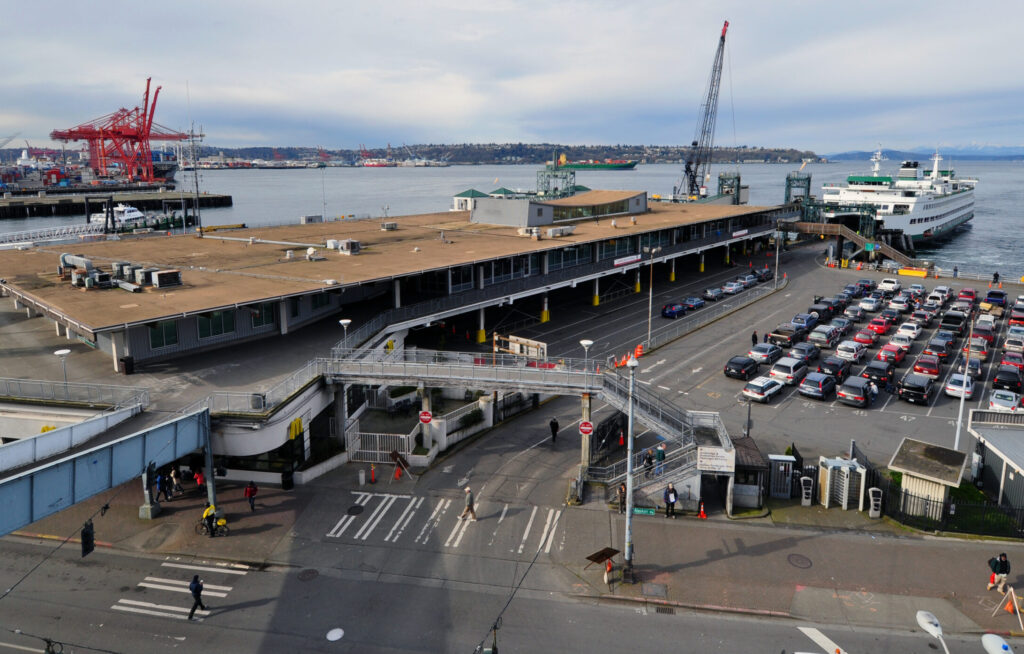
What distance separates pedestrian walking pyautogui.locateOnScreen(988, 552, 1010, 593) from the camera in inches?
807

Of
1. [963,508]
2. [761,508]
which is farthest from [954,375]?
[761,508]

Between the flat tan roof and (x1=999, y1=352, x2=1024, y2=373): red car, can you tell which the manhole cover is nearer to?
the flat tan roof

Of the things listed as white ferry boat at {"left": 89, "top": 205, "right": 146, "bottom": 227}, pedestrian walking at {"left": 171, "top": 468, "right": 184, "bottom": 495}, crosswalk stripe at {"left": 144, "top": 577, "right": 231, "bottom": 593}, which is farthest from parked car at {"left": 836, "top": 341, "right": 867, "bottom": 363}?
white ferry boat at {"left": 89, "top": 205, "right": 146, "bottom": 227}

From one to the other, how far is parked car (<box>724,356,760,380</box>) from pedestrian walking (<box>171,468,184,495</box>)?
30984 millimetres

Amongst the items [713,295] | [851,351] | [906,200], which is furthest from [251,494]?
[906,200]

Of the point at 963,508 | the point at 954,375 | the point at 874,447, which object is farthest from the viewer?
the point at 954,375

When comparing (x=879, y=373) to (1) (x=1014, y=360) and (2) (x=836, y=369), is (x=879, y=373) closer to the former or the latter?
(2) (x=836, y=369)

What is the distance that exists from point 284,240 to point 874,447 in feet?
147

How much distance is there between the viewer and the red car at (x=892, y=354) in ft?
148

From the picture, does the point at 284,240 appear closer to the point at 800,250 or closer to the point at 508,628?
the point at 508,628

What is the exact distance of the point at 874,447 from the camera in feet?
105

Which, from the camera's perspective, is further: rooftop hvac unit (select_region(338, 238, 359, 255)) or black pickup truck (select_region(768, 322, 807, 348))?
black pickup truck (select_region(768, 322, 807, 348))

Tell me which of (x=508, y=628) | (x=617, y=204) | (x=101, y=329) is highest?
(x=617, y=204)

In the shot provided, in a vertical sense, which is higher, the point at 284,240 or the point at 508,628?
the point at 284,240
